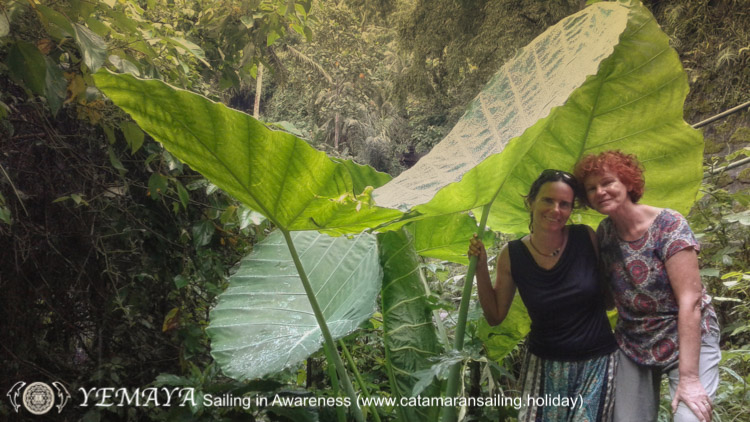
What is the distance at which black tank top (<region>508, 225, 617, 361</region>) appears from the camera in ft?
2.79

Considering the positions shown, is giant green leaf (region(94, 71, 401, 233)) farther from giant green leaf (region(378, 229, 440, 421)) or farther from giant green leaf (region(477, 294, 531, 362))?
giant green leaf (region(477, 294, 531, 362))

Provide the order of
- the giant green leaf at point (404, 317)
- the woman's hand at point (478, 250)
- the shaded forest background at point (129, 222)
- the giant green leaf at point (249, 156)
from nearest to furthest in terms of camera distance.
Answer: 1. the giant green leaf at point (249, 156)
2. the woman's hand at point (478, 250)
3. the shaded forest background at point (129, 222)
4. the giant green leaf at point (404, 317)

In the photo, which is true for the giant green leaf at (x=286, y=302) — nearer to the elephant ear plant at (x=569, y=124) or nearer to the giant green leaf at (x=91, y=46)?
the elephant ear plant at (x=569, y=124)

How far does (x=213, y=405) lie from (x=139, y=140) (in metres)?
0.64

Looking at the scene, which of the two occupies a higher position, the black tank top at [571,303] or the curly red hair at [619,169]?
the curly red hair at [619,169]

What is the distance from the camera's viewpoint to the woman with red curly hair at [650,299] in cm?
73

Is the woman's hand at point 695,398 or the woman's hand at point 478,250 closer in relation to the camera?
the woman's hand at point 695,398

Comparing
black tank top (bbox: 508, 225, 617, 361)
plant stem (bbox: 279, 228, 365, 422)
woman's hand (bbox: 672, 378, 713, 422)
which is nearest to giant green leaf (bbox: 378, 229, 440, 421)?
plant stem (bbox: 279, 228, 365, 422)

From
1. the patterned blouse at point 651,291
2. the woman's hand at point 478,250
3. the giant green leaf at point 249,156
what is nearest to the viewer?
the giant green leaf at point 249,156

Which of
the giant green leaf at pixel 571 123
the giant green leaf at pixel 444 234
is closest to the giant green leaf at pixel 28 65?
the giant green leaf at pixel 571 123

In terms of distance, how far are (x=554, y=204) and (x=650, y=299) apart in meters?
0.21

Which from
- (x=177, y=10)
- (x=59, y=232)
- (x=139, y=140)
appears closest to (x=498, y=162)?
(x=139, y=140)

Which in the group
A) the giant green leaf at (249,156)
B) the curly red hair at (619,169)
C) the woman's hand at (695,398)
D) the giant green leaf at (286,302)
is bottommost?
the woman's hand at (695,398)

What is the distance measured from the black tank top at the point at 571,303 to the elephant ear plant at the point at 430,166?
0.13 meters
